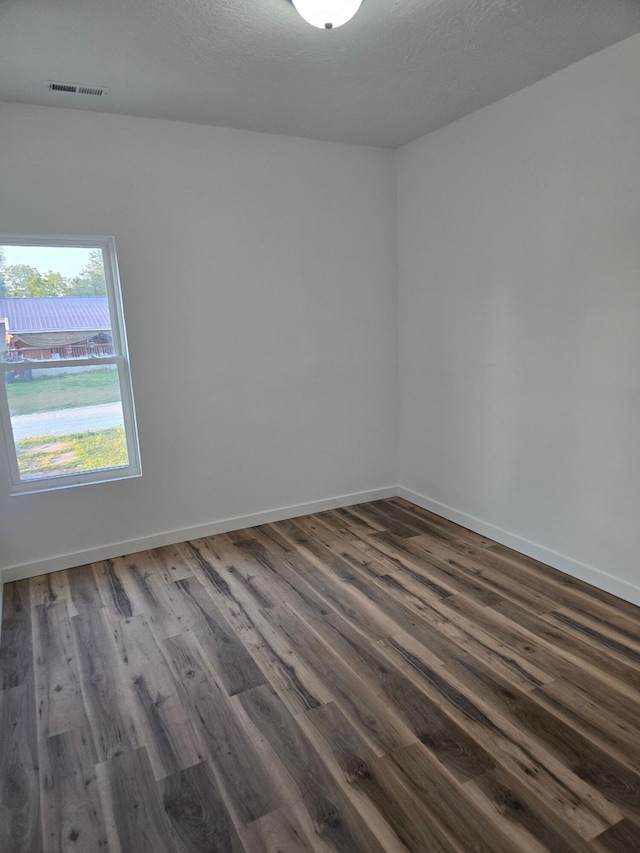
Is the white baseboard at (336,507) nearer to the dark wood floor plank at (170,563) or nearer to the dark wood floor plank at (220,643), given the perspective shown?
the dark wood floor plank at (170,563)

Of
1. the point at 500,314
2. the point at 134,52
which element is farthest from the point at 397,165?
the point at 134,52

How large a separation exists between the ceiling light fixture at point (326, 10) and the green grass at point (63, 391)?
7.60 feet

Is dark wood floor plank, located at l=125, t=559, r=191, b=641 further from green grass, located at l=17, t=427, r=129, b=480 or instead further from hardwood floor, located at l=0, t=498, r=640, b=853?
green grass, located at l=17, t=427, r=129, b=480

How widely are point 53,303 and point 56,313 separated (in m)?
0.06

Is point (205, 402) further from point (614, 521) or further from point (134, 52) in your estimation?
point (614, 521)

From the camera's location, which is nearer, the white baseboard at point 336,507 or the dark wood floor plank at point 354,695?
the dark wood floor plank at point 354,695

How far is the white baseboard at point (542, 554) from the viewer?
2.88 meters

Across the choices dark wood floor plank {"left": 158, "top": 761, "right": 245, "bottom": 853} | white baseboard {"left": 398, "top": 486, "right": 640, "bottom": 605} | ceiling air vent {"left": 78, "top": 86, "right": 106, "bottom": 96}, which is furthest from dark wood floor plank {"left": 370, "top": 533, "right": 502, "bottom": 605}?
ceiling air vent {"left": 78, "top": 86, "right": 106, "bottom": 96}

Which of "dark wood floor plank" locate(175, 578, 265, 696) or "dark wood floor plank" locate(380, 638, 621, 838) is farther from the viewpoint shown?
"dark wood floor plank" locate(175, 578, 265, 696)

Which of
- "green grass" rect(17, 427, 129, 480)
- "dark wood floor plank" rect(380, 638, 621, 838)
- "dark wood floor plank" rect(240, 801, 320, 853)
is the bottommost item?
"dark wood floor plank" rect(380, 638, 621, 838)

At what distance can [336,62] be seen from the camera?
262 cm

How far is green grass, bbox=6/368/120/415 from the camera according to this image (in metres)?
3.28

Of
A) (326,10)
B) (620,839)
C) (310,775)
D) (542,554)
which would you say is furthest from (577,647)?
(326,10)

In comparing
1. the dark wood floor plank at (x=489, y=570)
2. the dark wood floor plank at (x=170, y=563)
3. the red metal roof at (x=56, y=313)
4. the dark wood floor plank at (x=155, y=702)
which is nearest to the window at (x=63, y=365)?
the red metal roof at (x=56, y=313)
